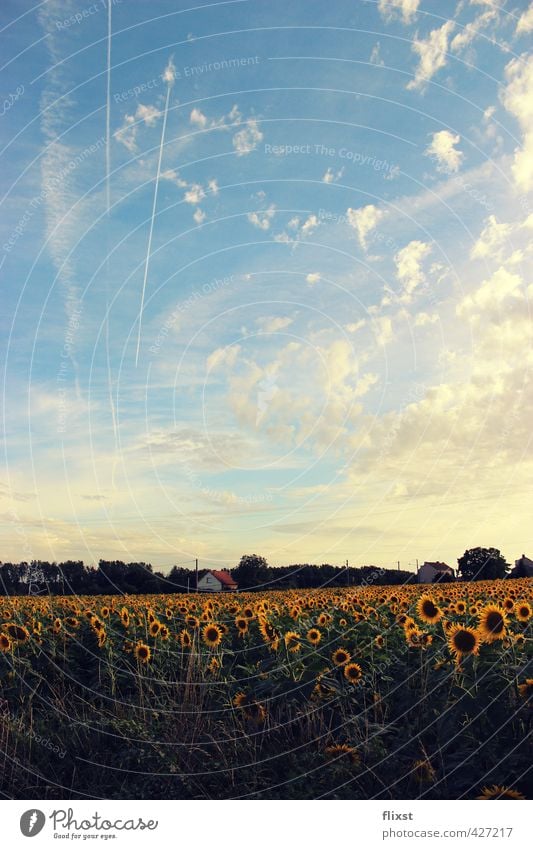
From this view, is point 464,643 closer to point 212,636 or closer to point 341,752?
point 341,752

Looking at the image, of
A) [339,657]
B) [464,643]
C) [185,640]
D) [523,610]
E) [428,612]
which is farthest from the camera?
[185,640]

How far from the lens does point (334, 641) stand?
1300 centimetres

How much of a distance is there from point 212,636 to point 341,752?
252 inches

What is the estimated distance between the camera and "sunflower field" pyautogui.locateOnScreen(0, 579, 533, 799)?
843 centimetres

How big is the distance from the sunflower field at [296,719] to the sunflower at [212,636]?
4 cm

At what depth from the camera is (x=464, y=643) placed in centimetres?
1006

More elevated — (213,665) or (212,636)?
(212,636)

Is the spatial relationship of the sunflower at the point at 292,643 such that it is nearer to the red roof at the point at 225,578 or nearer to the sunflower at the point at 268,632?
the sunflower at the point at 268,632

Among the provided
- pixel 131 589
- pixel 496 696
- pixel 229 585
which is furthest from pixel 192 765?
pixel 229 585

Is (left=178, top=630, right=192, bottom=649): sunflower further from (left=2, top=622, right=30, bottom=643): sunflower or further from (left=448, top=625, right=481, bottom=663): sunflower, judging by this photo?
(left=448, top=625, right=481, bottom=663): sunflower

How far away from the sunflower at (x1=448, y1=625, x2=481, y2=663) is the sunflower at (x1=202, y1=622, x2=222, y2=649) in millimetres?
5901

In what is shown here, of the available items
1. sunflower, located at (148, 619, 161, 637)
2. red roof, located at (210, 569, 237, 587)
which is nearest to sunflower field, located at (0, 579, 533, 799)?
sunflower, located at (148, 619, 161, 637)

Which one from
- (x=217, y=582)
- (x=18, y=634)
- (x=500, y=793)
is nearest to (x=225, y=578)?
(x=217, y=582)
